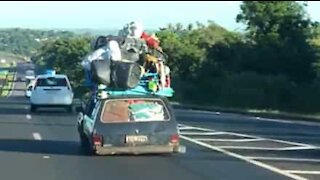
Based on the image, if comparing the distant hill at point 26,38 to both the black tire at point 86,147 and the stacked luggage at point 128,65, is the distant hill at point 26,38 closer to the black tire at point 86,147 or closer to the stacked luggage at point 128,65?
the stacked luggage at point 128,65

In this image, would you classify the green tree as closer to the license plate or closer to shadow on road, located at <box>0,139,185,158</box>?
shadow on road, located at <box>0,139,185,158</box>

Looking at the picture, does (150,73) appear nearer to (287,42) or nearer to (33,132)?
(33,132)

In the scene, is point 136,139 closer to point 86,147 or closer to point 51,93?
point 86,147

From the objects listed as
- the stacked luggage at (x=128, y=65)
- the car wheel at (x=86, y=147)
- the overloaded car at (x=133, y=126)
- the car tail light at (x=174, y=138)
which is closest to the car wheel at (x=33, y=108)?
the stacked luggage at (x=128, y=65)

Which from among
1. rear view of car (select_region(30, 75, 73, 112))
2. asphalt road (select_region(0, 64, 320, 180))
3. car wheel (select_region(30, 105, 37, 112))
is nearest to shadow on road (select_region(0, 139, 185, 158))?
asphalt road (select_region(0, 64, 320, 180))

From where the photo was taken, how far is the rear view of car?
42500 mm

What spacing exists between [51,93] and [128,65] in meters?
21.8

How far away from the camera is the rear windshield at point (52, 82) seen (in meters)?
43.0

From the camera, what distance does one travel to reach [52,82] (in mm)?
43062

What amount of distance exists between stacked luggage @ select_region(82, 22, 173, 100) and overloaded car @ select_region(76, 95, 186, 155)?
3.08 ft

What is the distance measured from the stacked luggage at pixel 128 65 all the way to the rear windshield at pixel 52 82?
1947 centimetres

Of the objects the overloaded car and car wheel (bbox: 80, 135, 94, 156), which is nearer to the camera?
the overloaded car

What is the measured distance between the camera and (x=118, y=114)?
19984 millimetres

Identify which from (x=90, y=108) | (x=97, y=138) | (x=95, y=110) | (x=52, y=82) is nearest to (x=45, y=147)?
(x=90, y=108)
